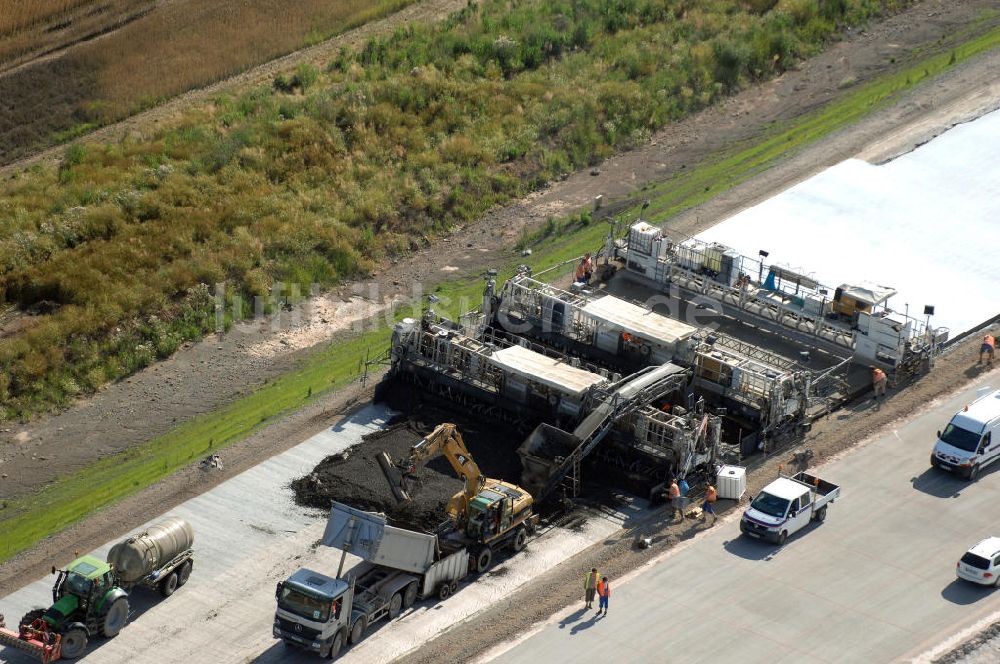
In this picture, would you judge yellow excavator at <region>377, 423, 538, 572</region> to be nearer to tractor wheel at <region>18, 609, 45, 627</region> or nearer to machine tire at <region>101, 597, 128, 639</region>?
machine tire at <region>101, 597, 128, 639</region>

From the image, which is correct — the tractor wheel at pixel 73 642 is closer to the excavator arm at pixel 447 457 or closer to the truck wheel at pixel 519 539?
the excavator arm at pixel 447 457

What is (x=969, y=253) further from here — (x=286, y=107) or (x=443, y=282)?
(x=286, y=107)

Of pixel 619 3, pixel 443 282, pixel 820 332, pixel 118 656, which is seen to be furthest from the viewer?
pixel 619 3

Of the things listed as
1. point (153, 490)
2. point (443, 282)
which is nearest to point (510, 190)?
point (443, 282)

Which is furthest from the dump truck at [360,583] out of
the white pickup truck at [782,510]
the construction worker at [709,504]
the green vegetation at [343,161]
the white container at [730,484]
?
the green vegetation at [343,161]

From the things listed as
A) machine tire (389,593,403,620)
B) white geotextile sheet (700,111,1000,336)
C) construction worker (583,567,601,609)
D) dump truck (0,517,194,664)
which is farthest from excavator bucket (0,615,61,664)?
white geotextile sheet (700,111,1000,336)

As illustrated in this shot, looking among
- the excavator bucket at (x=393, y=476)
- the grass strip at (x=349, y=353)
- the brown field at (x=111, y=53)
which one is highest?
the brown field at (x=111, y=53)
